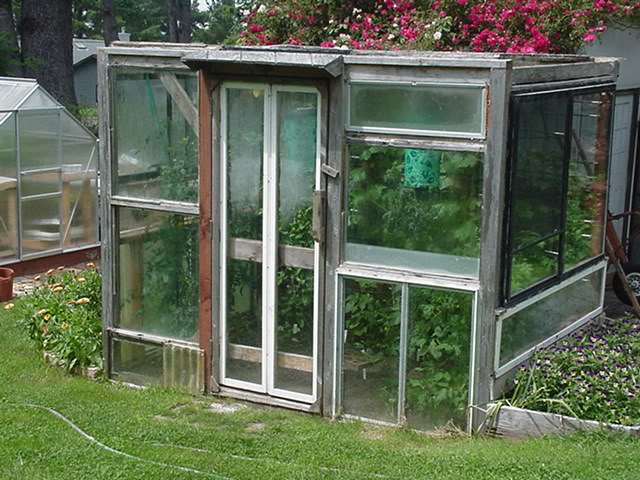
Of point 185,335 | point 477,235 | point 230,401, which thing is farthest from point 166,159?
point 477,235

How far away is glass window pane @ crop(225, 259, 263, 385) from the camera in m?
8.07

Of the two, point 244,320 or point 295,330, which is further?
point 244,320

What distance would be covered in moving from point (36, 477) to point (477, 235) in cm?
340

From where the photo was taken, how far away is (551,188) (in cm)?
778

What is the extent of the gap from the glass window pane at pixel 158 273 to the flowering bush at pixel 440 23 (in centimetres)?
426

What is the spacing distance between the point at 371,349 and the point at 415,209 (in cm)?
113

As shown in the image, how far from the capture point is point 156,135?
8.45 metres

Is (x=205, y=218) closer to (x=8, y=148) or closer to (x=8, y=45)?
(x=8, y=148)

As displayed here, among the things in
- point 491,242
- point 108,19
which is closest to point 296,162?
point 491,242

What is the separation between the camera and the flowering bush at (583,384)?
23.3ft

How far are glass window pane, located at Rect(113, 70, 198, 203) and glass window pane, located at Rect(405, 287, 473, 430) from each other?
7.27 feet

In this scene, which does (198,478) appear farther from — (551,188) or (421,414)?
(551,188)

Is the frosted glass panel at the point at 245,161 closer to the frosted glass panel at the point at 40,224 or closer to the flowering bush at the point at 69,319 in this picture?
the flowering bush at the point at 69,319

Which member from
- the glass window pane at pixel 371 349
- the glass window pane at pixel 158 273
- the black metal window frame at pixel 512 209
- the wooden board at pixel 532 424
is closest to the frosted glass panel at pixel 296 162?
the glass window pane at pixel 371 349
